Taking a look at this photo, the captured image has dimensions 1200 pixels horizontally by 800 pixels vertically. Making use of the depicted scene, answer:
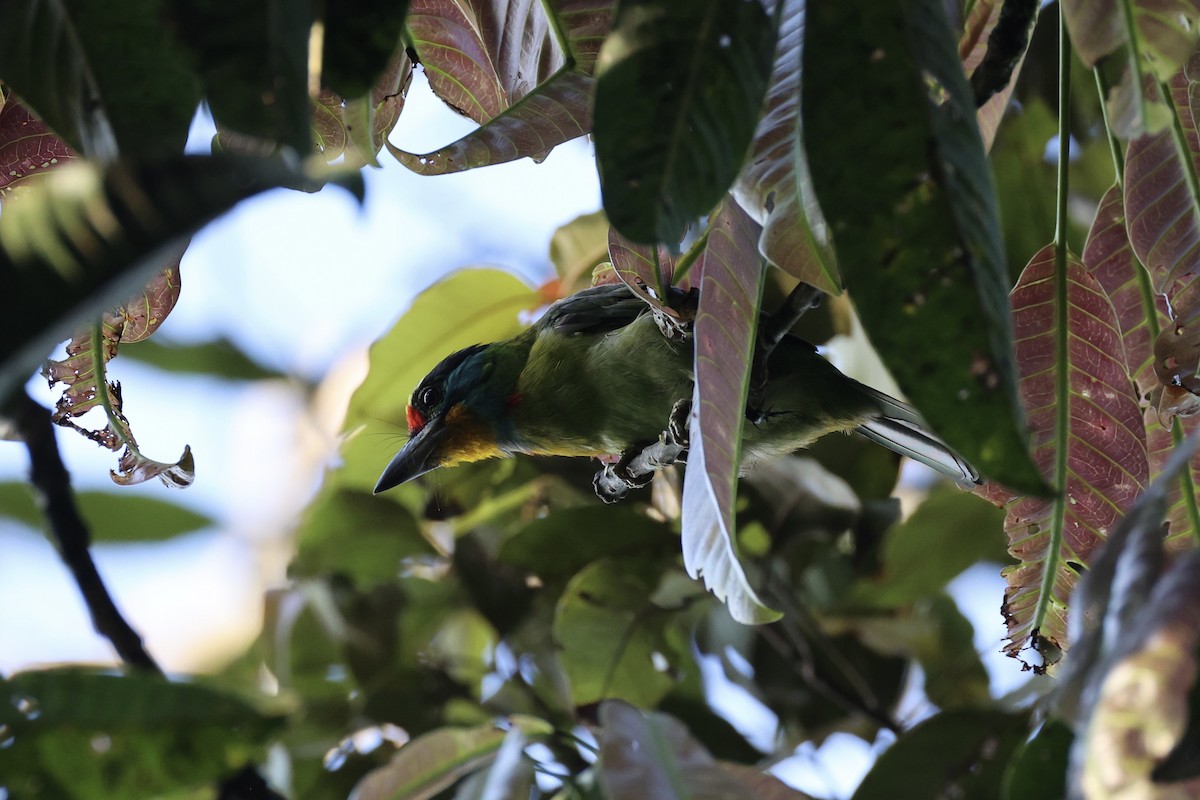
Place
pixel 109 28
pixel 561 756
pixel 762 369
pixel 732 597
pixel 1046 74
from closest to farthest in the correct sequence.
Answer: pixel 109 28 → pixel 732 597 → pixel 762 369 → pixel 561 756 → pixel 1046 74

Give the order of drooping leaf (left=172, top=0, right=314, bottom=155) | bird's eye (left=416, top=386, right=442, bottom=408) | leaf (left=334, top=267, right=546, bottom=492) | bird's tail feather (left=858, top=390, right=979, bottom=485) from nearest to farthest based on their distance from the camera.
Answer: drooping leaf (left=172, top=0, right=314, bottom=155), bird's tail feather (left=858, top=390, right=979, bottom=485), leaf (left=334, top=267, right=546, bottom=492), bird's eye (left=416, top=386, right=442, bottom=408)

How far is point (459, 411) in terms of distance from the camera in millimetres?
2508

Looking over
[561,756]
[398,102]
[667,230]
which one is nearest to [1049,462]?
[667,230]

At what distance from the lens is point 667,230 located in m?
0.76

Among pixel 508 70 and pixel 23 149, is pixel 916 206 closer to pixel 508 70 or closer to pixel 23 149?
pixel 508 70

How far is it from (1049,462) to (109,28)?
3.53ft

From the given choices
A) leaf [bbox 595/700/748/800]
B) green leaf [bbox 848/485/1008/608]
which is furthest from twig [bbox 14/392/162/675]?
green leaf [bbox 848/485/1008/608]

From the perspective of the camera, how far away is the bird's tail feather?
6.45 ft

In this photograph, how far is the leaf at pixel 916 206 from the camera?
73 cm

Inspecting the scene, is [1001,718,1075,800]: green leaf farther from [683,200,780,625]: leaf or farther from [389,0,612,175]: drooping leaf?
[389,0,612,175]: drooping leaf

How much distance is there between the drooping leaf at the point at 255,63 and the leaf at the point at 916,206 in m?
0.36

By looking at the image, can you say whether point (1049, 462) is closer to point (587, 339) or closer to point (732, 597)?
point (732, 597)

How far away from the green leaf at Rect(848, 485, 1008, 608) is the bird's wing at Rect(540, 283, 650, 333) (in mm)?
753

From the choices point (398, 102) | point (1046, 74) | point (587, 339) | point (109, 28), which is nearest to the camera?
point (109, 28)
